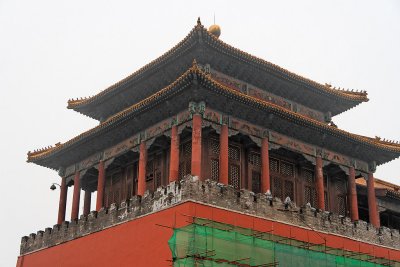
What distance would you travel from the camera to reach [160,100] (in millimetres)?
→ 24938

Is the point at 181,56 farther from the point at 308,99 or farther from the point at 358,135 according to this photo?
the point at 358,135

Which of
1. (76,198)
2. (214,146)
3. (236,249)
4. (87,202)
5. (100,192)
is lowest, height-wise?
(236,249)

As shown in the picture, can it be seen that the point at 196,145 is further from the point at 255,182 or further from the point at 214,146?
the point at 255,182

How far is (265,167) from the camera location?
25.3 m

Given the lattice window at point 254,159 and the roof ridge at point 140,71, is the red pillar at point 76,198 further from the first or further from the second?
the lattice window at point 254,159

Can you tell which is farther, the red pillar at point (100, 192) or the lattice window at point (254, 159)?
the red pillar at point (100, 192)

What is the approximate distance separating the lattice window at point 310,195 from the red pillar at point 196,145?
709 centimetres

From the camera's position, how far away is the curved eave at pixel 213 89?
23.4 meters

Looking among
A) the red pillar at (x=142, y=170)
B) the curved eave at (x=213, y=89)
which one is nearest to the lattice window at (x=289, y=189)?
the curved eave at (x=213, y=89)

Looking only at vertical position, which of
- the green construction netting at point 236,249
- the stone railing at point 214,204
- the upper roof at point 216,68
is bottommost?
the green construction netting at point 236,249

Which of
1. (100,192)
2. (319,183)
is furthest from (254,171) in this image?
(100,192)

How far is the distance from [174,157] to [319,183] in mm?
7286

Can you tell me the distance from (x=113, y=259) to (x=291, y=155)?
939 centimetres

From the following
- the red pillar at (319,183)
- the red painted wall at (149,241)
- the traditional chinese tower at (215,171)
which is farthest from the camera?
the red pillar at (319,183)
